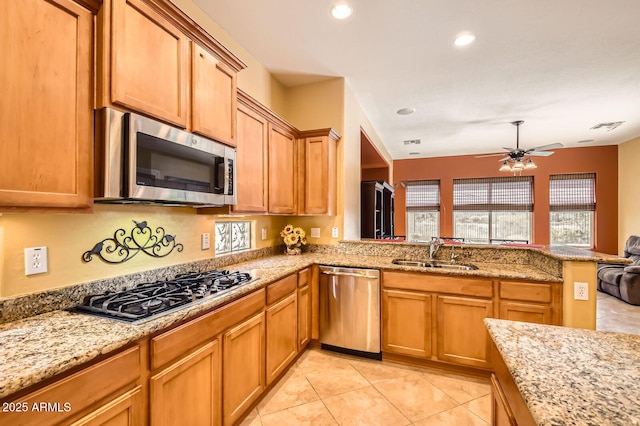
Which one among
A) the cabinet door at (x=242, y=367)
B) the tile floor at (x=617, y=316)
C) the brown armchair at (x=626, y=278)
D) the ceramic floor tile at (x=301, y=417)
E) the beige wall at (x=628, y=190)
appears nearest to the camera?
the cabinet door at (x=242, y=367)

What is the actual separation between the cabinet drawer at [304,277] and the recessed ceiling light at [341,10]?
2.12m

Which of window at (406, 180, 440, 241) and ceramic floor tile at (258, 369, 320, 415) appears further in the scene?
window at (406, 180, 440, 241)

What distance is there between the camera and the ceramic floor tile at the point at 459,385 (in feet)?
7.16

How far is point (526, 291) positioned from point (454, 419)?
1.08m

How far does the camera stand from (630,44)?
2645mm

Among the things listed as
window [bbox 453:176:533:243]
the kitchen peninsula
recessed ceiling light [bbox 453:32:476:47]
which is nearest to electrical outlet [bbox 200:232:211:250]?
the kitchen peninsula

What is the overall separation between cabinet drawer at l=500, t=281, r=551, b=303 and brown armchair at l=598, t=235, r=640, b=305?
3141mm

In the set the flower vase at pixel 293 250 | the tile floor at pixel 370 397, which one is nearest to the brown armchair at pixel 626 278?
the tile floor at pixel 370 397

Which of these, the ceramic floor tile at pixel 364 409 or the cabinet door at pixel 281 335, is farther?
the cabinet door at pixel 281 335

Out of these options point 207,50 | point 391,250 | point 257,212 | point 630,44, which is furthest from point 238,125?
point 630,44

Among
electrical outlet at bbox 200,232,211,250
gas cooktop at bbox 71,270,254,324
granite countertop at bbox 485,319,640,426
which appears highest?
electrical outlet at bbox 200,232,211,250

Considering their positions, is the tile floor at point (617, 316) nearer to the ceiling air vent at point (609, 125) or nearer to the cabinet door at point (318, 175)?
the ceiling air vent at point (609, 125)

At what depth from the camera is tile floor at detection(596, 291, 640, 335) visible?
3.53 m

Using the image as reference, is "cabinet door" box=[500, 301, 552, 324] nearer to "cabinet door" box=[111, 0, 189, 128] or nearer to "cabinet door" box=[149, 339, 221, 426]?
"cabinet door" box=[149, 339, 221, 426]
